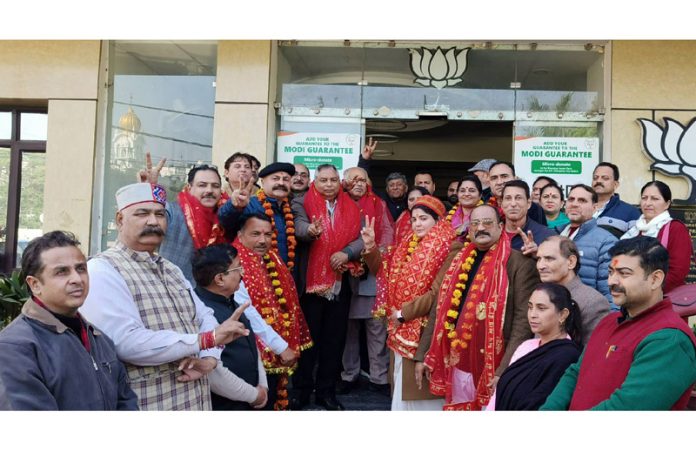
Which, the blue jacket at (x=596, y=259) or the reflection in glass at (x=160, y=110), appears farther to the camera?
the reflection in glass at (x=160, y=110)

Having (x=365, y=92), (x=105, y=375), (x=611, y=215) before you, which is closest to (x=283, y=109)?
(x=365, y=92)

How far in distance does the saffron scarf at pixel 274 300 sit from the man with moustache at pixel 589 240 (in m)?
1.97

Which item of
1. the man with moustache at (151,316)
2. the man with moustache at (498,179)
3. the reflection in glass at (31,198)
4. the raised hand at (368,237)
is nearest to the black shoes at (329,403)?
the raised hand at (368,237)

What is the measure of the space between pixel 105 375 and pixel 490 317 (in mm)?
2338

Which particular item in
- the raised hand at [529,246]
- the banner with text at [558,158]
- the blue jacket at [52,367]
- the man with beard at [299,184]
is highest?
the banner with text at [558,158]

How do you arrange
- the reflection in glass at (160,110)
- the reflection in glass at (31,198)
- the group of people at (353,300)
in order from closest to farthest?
the group of people at (353,300)
the reflection in glass at (160,110)
the reflection in glass at (31,198)

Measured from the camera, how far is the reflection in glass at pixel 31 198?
8508mm

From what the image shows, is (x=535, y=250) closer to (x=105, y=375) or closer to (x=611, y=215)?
(x=611, y=215)

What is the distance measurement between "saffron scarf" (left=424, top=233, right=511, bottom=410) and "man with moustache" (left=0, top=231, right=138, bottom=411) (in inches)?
86.0

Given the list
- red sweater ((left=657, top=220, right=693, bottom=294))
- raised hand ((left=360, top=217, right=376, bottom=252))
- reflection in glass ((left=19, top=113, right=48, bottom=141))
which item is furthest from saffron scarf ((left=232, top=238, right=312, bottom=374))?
reflection in glass ((left=19, top=113, right=48, bottom=141))

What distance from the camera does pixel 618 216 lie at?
5234 millimetres

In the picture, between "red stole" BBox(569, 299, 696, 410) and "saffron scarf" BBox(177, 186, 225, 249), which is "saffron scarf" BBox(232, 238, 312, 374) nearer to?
"saffron scarf" BBox(177, 186, 225, 249)

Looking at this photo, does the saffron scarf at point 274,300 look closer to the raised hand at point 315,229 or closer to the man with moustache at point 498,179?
the raised hand at point 315,229

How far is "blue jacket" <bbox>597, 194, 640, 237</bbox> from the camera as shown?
16.9 ft
